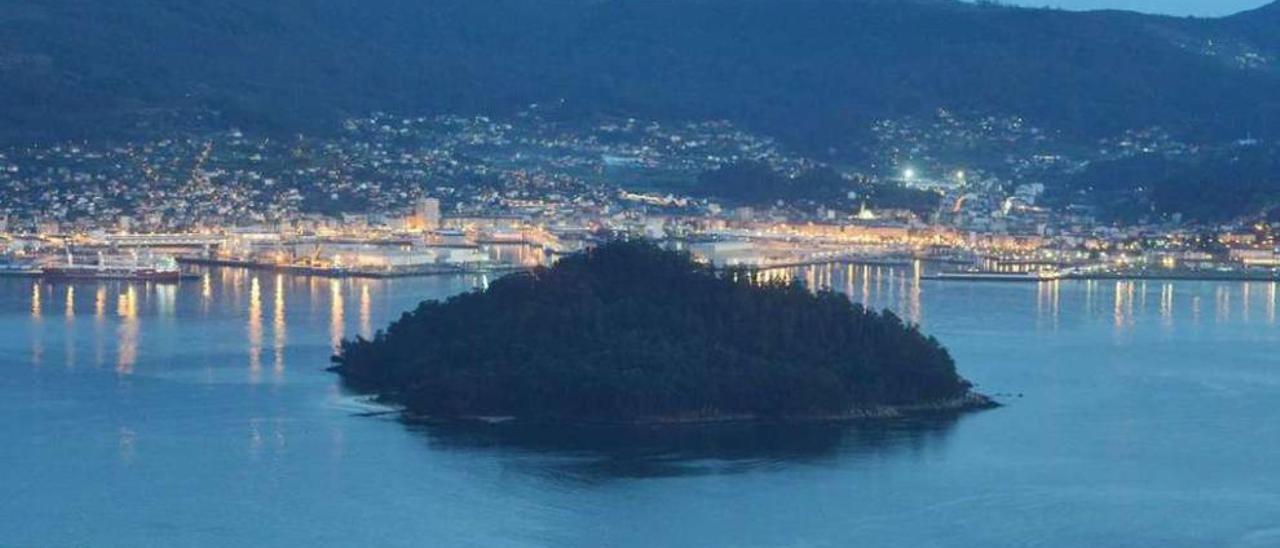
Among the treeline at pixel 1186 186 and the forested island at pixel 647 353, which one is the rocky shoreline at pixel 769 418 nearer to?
the forested island at pixel 647 353

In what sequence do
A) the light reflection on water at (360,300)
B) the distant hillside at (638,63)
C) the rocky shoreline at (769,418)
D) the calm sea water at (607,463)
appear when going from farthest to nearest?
the distant hillside at (638,63) < the light reflection on water at (360,300) < the rocky shoreline at (769,418) < the calm sea water at (607,463)

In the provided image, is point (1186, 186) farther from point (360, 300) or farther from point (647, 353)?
point (647, 353)

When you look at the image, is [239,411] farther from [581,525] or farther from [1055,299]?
[1055,299]

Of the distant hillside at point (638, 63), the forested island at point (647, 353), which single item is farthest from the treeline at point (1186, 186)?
the forested island at point (647, 353)

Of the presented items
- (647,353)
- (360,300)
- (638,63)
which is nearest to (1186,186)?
(360,300)

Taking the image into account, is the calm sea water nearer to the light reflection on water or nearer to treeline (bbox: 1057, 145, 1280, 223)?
the light reflection on water

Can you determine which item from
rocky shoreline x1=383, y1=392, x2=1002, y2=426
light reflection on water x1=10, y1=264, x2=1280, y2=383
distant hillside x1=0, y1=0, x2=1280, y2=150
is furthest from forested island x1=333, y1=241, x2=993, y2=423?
distant hillside x1=0, y1=0, x2=1280, y2=150
